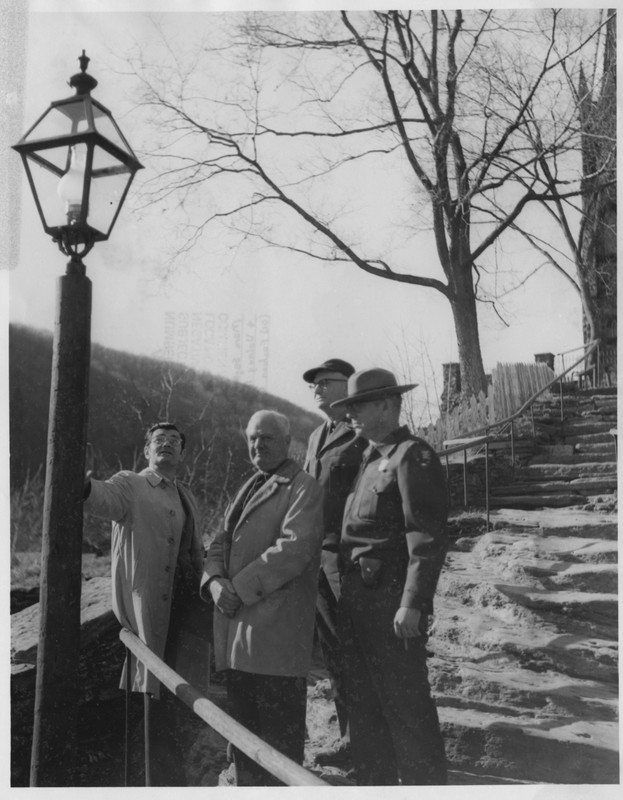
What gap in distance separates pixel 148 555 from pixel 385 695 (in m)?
1.18

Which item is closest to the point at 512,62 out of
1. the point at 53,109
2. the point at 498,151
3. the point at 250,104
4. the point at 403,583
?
the point at 498,151

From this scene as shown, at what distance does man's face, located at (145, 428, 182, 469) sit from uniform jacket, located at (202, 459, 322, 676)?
49 cm

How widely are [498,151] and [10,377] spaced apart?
2.73m

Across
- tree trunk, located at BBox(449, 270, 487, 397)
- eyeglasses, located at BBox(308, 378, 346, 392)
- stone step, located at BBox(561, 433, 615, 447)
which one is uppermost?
tree trunk, located at BBox(449, 270, 487, 397)

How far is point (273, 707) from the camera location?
3.08m

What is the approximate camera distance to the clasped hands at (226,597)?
307 cm

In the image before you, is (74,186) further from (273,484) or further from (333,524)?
(333,524)

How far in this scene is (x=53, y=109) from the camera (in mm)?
2861

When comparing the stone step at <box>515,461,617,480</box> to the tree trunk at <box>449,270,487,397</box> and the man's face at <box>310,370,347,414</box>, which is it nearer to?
the tree trunk at <box>449,270,487,397</box>

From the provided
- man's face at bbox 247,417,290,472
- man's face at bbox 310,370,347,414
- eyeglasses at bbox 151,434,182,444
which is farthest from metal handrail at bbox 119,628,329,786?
man's face at bbox 310,370,347,414

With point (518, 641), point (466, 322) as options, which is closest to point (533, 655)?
point (518, 641)

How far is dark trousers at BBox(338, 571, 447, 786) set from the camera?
2955 mm

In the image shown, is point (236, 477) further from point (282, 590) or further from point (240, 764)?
point (240, 764)

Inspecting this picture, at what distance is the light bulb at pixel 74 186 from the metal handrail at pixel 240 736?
1.67m
